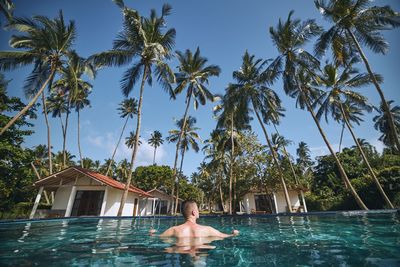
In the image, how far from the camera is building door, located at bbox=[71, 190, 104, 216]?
2056 cm

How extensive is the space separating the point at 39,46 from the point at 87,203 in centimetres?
1500

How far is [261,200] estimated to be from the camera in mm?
31109

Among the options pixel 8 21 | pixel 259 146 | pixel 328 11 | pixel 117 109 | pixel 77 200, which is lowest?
pixel 77 200

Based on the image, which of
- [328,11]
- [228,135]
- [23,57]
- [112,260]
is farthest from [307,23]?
[23,57]

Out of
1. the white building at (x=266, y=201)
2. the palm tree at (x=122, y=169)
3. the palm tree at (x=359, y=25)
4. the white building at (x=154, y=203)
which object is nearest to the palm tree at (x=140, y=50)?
the palm tree at (x=359, y=25)

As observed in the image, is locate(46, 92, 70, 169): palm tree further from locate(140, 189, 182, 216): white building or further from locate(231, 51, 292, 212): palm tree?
locate(231, 51, 292, 212): palm tree

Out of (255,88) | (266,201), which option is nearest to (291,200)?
(266,201)

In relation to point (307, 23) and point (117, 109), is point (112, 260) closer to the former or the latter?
point (307, 23)

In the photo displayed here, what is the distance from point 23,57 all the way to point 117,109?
20514mm

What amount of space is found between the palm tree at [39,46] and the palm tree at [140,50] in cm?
301

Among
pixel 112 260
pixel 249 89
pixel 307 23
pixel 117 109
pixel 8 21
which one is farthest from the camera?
pixel 117 109

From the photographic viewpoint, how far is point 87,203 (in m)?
20.9

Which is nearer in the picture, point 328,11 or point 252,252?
point 252,252

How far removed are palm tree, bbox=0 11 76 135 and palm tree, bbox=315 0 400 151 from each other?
727 inches
